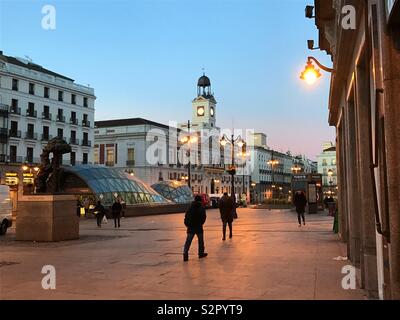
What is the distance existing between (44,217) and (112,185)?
25.9 meters

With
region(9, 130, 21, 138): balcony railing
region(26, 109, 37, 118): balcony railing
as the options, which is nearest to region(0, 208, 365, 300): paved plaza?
region(9, 130, 21, 138): balcony railing

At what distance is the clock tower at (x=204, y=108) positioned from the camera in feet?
383

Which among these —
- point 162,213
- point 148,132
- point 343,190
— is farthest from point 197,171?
point 343,190

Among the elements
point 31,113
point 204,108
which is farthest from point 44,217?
point 204,108

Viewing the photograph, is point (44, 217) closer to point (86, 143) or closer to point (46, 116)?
point (46, 116)

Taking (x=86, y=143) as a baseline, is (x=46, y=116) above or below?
above

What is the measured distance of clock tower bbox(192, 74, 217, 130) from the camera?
117 meters

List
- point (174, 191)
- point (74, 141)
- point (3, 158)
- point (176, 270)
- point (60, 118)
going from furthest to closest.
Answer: point (74, 141) < point (60, 118) < point (174, 191) < point (3, 158) < point (176, 270)

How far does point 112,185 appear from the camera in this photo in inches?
1672

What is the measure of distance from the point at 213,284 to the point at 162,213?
35.7m

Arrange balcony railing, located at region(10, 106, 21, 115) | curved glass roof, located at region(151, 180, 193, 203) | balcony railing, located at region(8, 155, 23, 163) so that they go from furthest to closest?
balcony railing, located at region(10, 106, 21, 115)
balcony railing, located at region(8, 155, 23, 163)
curved glass roof, located at region(151, 180, 193, 203)

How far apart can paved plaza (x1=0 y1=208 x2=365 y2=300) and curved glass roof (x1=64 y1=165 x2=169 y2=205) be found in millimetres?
24789

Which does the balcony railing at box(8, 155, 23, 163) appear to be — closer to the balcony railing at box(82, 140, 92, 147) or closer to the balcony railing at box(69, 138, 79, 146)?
the balcony railing at box(69, 138, 79, 146)
